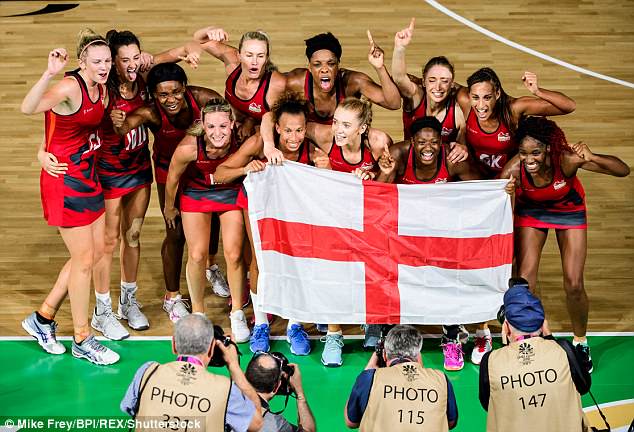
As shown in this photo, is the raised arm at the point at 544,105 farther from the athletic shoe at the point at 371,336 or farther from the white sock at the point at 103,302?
the white sock at the point at 103,302

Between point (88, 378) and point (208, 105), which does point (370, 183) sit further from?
point (88, 378)

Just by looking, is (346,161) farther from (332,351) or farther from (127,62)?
(127,62)

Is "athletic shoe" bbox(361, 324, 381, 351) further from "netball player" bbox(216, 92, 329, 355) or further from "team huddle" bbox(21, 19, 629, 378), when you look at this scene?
"netball player" bbox(216, 92, 329, 355)

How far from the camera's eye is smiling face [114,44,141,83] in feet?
24.3

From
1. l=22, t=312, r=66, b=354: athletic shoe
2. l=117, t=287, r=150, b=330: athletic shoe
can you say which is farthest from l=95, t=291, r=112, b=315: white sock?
l=22, t=312, r=66, b=354: athletic shoe

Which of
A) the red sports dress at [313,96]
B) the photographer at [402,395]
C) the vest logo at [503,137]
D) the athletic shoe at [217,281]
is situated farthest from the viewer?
the athletic shoe at [217,281]

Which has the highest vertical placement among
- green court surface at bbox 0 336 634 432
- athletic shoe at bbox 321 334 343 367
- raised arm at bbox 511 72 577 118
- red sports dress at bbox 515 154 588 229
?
raised arm at bbox 511 72 577 118

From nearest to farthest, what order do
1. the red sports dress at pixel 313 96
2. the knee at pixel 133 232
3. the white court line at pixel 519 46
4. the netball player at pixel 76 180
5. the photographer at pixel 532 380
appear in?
the photographer at pixel 532 380, the netball player at pixel 76 180, the red sports dress at pixel 313 96, the knee at pixel 133 232, the white court line at pixel 519 46

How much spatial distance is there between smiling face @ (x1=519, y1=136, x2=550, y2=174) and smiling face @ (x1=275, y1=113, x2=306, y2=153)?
1400 millimetres

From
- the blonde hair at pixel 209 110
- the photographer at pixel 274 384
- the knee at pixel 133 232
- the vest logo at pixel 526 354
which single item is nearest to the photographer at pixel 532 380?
the vest logo at pixel 526 354

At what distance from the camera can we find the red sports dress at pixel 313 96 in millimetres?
7762

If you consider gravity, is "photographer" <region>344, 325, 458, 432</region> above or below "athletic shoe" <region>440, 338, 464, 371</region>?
above

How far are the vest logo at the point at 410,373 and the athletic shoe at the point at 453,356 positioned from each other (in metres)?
2.13

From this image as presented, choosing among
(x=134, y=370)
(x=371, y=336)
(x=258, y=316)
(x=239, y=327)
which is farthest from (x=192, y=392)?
(x=371, y=336)
